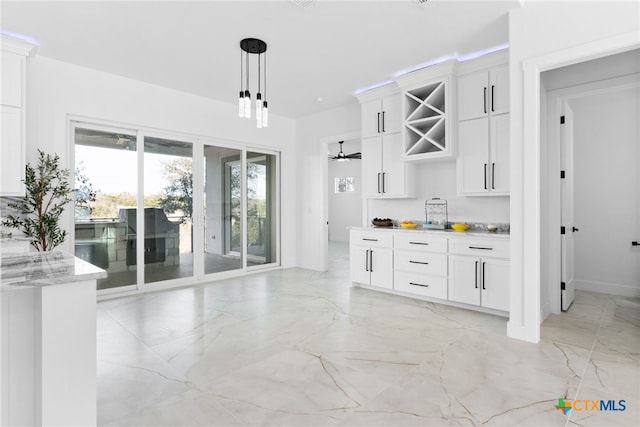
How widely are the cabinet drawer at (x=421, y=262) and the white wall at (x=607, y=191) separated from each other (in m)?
2.27

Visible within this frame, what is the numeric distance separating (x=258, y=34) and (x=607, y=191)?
473 centimetres

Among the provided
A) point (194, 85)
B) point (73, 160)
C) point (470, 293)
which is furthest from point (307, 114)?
point (470, 293)

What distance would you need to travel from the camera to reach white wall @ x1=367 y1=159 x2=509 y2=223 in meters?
4.11

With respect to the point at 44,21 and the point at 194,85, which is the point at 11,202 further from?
the point at 194,85

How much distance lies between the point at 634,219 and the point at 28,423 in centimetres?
598

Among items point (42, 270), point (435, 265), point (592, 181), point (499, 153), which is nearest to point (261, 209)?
point (435, 265)

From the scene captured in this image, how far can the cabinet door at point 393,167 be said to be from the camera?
15.0 feet

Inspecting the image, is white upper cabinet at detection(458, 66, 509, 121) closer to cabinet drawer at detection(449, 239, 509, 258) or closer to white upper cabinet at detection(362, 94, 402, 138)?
white upper cabinet at detection(362, 94, 402, 138)

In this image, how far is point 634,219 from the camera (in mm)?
4293

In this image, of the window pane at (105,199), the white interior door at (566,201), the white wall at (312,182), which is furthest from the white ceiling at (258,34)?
the white wall at (312,182)

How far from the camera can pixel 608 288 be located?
14.5ft

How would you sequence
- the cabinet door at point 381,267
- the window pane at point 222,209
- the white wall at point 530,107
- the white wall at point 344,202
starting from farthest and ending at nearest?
the white wall at point 344,202
the window pane at point 222,209
the cabinet door at point 381,267
the white wall at point 530,107

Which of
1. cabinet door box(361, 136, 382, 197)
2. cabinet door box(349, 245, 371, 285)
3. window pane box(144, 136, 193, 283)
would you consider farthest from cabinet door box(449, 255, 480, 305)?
window pane box(144, 136, 193, 283)

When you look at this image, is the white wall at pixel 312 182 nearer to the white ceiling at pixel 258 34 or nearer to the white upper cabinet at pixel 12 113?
the white ceiling at pixel 258 34
